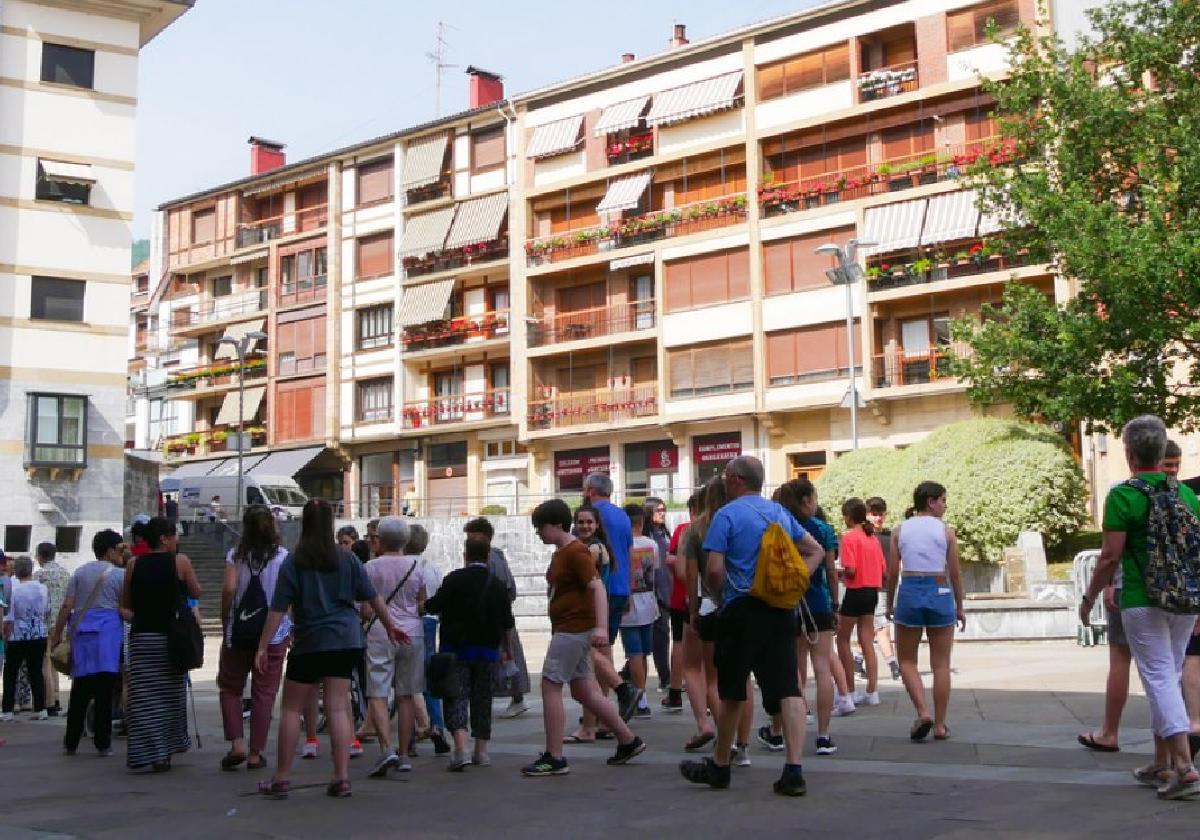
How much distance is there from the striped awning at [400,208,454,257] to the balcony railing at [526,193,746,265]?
4.14 m

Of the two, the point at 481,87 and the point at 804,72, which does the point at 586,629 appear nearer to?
the point at 804,72

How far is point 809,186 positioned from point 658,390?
Answer: 8.11m

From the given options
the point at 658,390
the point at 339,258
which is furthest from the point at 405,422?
the point at 658,390

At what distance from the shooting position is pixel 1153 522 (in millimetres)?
7938

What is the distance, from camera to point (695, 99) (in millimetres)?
46688

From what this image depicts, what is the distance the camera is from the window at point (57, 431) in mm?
37469

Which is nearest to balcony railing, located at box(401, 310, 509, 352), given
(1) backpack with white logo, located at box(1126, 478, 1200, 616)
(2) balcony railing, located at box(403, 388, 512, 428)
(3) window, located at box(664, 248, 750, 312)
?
(2) balcony railing, located at box(403, 388, 512, 428)

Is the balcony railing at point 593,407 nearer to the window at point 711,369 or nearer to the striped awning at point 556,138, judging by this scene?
the window at point 711,369

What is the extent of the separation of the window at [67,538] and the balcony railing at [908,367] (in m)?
22.5

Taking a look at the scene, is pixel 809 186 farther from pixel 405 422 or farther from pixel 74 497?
pixel 74 497

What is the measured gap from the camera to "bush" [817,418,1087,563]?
30.3 m

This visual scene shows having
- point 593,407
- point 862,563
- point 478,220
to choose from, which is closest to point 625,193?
point 478,220

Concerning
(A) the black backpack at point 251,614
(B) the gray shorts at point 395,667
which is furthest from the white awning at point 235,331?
(B) the gray shorts at point 395,667

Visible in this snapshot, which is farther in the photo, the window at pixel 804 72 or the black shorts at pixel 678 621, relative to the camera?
the window at pixel 804 72
